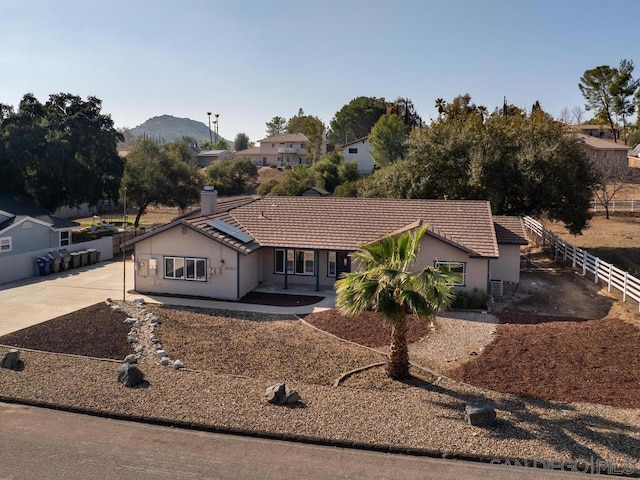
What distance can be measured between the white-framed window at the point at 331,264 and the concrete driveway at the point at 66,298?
1.31 m

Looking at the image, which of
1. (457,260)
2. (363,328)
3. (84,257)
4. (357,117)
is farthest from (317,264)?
(357,117)

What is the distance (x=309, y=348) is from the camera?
17.4m

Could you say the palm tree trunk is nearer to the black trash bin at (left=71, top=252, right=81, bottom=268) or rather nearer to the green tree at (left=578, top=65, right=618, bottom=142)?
the black trash bin at (left=71, top=252, right=81, bottom=268)

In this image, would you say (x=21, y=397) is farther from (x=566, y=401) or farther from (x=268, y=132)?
(x=268, y=132)

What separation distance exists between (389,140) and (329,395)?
5570 centimetres

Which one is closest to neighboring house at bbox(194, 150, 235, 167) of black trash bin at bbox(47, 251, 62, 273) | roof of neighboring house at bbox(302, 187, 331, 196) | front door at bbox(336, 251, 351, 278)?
roof of neighboring house at bbox(302, 187, 331, 196)

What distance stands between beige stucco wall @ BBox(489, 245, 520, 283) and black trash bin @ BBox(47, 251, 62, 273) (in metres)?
23.7

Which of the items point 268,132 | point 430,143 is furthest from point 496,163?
point 268,132

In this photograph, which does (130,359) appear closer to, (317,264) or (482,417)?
(482,417)

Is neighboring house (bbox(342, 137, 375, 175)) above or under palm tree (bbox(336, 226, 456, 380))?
above

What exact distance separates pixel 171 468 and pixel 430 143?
104 ft

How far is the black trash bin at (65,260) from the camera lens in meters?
30.2

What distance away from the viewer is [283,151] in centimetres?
9506

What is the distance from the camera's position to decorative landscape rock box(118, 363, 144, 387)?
44.7ft
